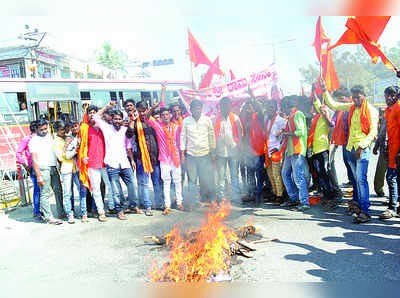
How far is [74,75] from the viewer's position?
10.5m

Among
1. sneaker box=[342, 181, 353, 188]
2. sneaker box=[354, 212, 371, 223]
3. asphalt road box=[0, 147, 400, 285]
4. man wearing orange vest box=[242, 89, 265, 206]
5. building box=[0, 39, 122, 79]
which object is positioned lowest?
asphalt road box=[0, 147, 400, 285]

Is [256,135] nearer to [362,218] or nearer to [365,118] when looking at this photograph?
[365,118]

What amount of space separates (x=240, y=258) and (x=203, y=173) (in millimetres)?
2253

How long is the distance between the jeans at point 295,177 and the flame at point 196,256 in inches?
61.2

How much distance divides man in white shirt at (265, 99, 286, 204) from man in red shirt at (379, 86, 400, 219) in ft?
4.87

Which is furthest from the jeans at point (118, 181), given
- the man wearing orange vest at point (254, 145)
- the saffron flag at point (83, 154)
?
the man wearing orange vest at point (254, 145)

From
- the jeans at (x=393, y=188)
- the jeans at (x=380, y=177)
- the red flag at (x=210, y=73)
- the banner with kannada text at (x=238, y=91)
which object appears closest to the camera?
the jeans at (x=393, y=188)

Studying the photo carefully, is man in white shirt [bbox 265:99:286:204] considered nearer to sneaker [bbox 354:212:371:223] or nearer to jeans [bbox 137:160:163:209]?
sneaker [bbox 354:212:371:223]

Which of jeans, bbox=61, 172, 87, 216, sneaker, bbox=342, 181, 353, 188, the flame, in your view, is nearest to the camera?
the flame

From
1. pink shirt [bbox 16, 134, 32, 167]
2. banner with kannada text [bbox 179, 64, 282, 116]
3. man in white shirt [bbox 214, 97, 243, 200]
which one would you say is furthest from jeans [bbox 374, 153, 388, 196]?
pink shirt [bbox 16, 134, 32, 167]

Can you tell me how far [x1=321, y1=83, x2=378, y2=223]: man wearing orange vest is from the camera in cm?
392

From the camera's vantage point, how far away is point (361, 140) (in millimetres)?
3949

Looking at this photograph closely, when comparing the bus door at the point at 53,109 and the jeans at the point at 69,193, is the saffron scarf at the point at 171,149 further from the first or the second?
the bus door at the point at 53,109

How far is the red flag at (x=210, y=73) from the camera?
594 cm
